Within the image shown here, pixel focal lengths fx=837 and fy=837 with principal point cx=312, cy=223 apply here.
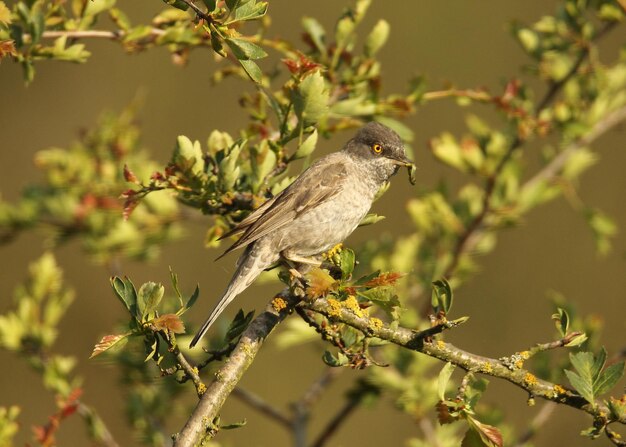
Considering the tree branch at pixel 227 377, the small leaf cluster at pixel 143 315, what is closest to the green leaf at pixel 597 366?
the tree branch at pixel 227 377

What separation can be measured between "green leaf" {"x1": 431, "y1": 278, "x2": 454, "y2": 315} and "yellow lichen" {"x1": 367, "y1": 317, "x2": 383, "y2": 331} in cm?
17

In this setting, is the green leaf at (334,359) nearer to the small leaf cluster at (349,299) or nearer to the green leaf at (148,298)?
the small leaf cluster at (349,299)

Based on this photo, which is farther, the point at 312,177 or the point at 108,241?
the point at 108,241

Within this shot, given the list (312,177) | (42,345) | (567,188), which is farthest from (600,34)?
(42,345)

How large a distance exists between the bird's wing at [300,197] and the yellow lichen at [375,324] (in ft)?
3.23

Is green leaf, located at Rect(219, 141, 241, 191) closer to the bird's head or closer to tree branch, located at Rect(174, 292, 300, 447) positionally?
tree branch, located at Rect(174, 292, 300, 447)

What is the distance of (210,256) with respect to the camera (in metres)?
7.80

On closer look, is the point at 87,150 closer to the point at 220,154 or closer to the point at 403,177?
the point at 220,154

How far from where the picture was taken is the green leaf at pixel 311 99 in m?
2.84

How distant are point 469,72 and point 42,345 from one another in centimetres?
630

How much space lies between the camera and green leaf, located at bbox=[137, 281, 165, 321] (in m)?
2.21

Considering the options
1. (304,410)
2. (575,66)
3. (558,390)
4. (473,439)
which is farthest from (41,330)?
(575,66)

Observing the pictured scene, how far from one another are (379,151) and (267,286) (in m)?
4.20

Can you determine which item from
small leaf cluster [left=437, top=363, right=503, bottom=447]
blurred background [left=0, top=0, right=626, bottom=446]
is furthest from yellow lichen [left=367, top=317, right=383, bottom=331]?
blurred background [left=0, top=0, right=626, bottom=446]
